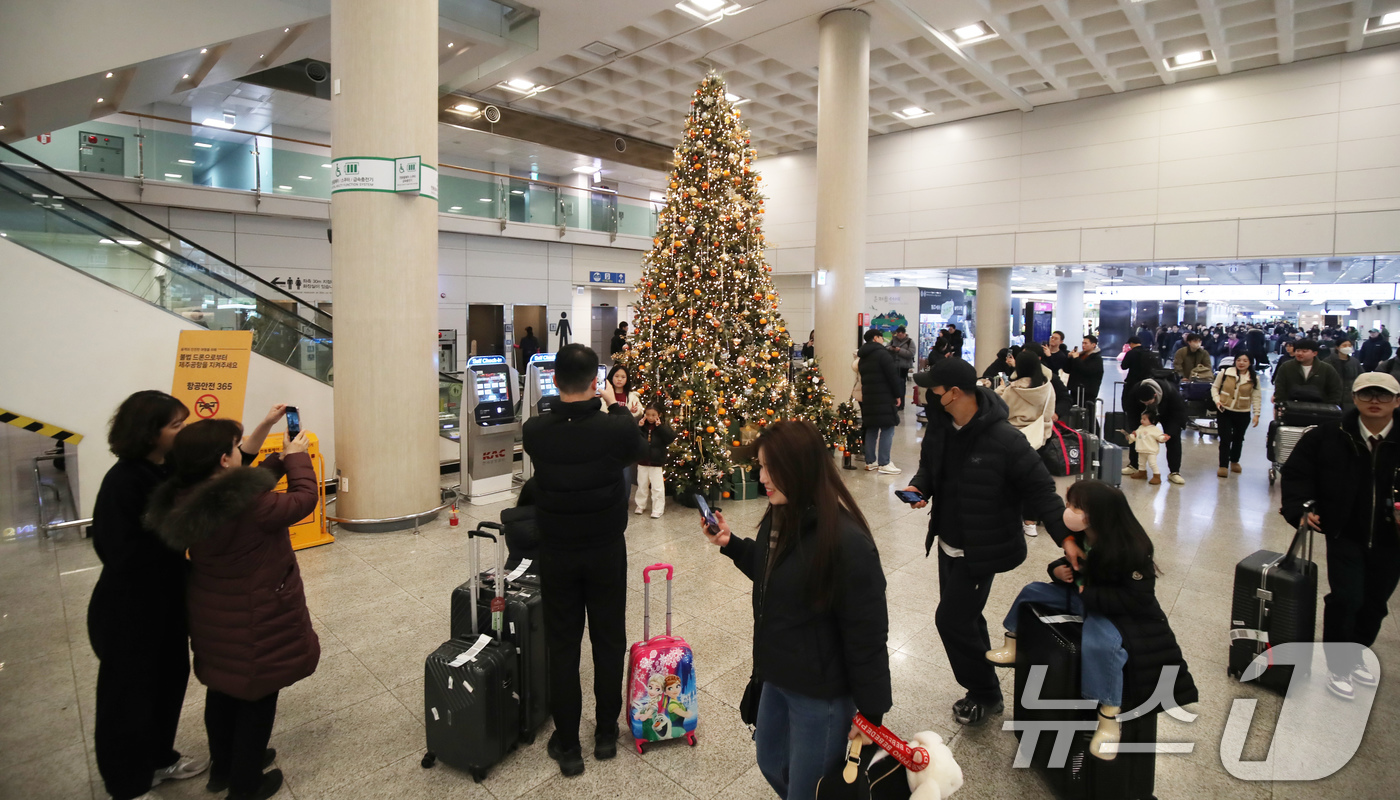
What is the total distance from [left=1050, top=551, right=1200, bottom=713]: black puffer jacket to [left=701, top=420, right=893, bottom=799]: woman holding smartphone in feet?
3.80

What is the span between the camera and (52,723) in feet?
10.1

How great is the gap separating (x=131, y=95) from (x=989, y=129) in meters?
14.5

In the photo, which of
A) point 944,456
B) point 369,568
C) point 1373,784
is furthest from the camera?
point 369,568

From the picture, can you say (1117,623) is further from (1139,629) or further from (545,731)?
(545,731)

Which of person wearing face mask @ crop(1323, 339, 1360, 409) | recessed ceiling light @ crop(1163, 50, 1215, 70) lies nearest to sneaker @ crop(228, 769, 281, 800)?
person wearing face mask @ crop(1323, 339, 1360, 409)

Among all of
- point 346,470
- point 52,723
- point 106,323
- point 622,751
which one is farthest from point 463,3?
point 622,751

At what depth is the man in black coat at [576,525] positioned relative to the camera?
8.50 ft

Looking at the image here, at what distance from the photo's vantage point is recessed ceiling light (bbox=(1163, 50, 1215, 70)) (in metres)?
10.9

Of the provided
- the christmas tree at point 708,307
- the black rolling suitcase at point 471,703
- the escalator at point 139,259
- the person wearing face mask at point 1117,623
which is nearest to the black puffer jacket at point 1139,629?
the person wearing face mask at point 1117,623

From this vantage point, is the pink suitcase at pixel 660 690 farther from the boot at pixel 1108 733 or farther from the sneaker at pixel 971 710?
the boot at pixel 1108 733

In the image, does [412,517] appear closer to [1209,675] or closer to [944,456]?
[944,456]

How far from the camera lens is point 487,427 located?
7.02 meters

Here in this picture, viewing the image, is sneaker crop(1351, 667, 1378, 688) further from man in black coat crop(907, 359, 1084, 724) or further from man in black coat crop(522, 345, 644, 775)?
man in black coat crop(522, 345, 644, 775)

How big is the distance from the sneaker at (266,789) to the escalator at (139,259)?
178 inches
